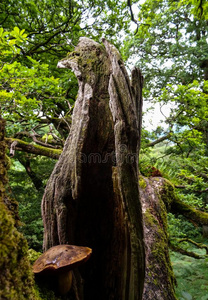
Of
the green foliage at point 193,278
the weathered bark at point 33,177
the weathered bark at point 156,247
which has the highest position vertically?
the weathered bark at point 33,177

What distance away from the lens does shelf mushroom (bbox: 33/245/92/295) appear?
945 mm

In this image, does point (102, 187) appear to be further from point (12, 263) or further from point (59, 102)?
point (59, 102)

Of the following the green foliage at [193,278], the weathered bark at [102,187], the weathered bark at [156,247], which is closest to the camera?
the weathered bark at [102,187]

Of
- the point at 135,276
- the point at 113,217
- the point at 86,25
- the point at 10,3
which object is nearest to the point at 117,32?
the point at 86,25

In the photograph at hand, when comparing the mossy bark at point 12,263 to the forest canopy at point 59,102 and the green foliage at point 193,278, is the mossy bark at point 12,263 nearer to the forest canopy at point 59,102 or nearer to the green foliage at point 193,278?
the forest canopy at point 59,102

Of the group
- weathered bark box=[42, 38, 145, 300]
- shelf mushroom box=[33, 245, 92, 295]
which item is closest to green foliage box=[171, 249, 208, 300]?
weathered bark box=[42, 38, 145, 300]

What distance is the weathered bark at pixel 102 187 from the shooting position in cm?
114

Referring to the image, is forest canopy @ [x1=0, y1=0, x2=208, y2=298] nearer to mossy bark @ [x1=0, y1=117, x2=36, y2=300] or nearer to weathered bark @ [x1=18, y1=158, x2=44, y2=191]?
weathered bark @ [x1=18, y1=158, x2=44, y2=191]

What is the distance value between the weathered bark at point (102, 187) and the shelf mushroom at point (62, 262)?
1.08ft

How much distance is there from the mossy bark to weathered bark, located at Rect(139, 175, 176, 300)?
1193 millimetres

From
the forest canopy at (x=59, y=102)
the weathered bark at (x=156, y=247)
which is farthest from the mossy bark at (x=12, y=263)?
the forest canopy at (x=59, y=102)

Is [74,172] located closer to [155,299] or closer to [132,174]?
[132,174]

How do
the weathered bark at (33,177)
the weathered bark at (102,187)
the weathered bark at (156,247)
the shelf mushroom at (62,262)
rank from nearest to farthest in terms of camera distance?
the shelf mushroom at (62,262) < the weathered bark at (102,187) < the weathered bark at (156,247) < the weathered bark at (33,177)

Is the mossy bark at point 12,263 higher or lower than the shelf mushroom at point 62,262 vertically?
higher
